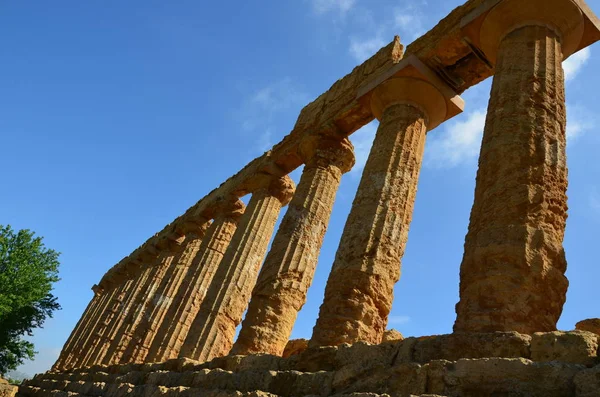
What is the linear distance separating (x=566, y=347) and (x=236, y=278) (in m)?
9.14

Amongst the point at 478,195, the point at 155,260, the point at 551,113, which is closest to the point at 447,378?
the point at 478,195

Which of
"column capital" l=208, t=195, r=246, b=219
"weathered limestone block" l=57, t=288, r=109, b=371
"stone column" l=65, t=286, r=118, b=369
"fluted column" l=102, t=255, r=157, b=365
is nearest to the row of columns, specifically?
"column capital" l=208, t=195, r=246, b=219

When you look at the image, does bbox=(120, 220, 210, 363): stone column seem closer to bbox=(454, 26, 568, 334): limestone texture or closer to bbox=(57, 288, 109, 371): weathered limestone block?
bbox=(57, 288, 109, 371): weathered limestone block

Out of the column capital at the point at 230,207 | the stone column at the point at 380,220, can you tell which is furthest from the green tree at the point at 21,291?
the stone column at the point at 380,220

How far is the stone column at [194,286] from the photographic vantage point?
12.5m

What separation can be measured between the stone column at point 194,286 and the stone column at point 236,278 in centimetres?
182

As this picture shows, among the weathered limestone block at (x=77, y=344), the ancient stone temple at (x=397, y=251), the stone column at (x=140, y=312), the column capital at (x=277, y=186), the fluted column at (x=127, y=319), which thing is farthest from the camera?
the weathered limestone block at (x=77, y=344)

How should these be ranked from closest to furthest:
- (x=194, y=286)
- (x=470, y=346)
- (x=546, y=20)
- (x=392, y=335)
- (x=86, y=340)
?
(x=470, y=346)
(x=546, y=20)
(x=392, y=335)
(x=194, y=286)
(x=86, y=340)

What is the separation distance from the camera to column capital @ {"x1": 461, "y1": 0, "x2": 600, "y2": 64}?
24.0ft

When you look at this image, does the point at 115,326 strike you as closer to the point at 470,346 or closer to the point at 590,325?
the point at 590,325

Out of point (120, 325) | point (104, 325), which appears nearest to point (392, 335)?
point (120, 325)

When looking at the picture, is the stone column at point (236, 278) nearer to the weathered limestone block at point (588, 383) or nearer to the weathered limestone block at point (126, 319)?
the weathered limestone block at point (126, 319)

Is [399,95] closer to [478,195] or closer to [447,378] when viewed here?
[478,195]

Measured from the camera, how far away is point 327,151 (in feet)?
38.8
